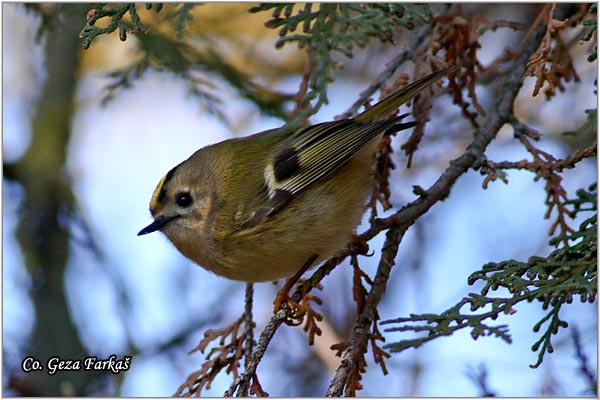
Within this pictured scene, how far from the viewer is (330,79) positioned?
63.0 inches

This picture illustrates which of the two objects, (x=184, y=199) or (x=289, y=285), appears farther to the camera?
(x=184, y=199)

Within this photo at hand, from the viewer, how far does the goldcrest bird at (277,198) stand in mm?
1977

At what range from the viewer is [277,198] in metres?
2.07

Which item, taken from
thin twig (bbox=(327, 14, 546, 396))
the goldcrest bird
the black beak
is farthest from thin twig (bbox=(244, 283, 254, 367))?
the black beak

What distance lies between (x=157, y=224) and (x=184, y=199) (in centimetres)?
12

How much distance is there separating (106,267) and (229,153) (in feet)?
2.61

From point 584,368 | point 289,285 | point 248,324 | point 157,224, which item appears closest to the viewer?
point 584,368

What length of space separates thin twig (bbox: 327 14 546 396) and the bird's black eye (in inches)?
22.6

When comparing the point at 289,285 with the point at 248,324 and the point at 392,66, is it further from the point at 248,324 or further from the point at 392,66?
the point at 392,66

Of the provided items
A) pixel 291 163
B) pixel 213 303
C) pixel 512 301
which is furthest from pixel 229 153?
pixel 512 301

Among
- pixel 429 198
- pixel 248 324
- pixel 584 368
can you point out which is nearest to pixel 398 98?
pixel 429 198

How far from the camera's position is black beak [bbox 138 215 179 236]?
208cm

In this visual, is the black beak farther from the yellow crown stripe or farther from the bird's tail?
the bird's tail

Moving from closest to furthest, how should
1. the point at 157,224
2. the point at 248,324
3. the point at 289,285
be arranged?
the point at 248,324, the point at 289,285, the point at 157,224
